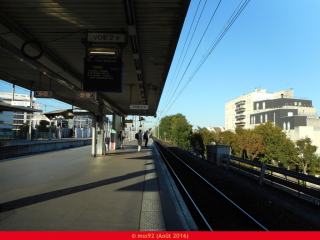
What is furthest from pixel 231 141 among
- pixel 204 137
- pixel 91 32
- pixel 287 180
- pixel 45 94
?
pixel 91 32

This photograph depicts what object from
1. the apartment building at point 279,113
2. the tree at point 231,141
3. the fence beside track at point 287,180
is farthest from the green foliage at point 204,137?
the fence beside track at point 287,180

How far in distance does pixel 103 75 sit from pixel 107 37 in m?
1.07

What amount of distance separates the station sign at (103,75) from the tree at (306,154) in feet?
164

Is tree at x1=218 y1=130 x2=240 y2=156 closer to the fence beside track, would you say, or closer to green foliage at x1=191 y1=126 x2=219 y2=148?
green foliage at x1=191 y1=126 x2=219 y2=148

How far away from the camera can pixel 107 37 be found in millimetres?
6875

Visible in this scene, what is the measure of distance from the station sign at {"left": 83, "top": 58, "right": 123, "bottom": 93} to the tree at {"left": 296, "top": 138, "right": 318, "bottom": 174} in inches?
1967

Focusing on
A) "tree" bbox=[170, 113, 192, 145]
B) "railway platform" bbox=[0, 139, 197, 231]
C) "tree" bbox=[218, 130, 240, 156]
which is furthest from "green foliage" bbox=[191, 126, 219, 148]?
"railway platform" bbox=[0, 139, 197, 231]

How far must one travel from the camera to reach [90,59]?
734 centimetres

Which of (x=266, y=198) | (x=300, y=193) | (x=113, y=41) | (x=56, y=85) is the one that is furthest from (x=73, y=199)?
(x=56, y=85)

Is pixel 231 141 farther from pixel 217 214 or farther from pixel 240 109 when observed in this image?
pixel 217 214

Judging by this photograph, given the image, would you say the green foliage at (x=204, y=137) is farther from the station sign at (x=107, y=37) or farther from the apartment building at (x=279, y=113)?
the station sign at (x=107, y=37)

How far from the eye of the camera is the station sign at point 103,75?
727 centimetres

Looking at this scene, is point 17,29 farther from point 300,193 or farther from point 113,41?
point 300,193

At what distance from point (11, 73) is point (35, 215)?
28.2 feet
